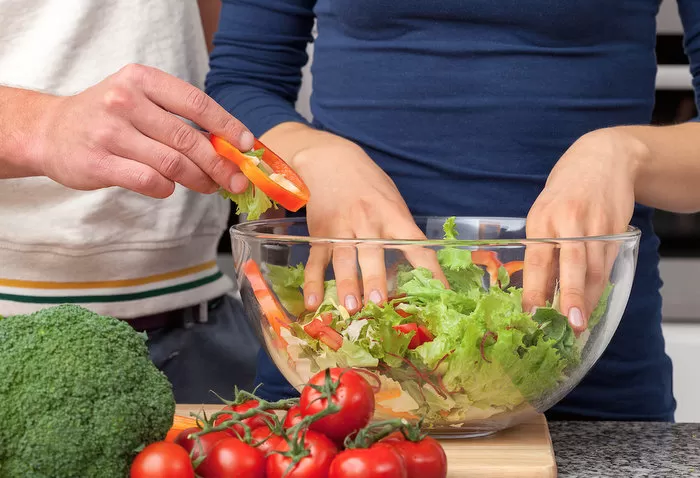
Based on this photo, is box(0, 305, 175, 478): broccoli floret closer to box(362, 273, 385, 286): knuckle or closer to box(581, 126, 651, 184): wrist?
box(362, 273, 385, 286): knuckle

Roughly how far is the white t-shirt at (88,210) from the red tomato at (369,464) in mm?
654

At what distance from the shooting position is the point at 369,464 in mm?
668

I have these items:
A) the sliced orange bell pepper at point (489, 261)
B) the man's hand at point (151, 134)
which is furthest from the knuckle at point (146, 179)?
the sliced orange bell pepper at point (489, 261)

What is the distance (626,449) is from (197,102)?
55cm

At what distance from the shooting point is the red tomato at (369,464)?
666 millimetres

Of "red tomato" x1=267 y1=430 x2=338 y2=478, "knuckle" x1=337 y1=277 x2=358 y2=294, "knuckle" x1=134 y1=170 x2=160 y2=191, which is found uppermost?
"knuckle" x1=134 y1=170 x2=160 y2=191

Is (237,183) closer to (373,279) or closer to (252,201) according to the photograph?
(252,201)

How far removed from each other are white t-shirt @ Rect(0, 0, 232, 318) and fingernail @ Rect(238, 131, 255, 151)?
1.26 feet

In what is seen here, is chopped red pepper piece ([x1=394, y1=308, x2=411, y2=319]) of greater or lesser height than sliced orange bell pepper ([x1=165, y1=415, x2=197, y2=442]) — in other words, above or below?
above

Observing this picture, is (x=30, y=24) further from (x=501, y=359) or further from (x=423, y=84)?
(x=501, y=359)

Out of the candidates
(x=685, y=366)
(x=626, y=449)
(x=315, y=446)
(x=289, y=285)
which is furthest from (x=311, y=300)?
(x=685, y=366)

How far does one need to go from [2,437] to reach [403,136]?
2.10ft

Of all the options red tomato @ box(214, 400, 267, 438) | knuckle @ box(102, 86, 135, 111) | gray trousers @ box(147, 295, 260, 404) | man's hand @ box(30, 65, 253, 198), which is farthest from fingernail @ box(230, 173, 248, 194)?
gray trousers @ box(147, 295, 260, 404)

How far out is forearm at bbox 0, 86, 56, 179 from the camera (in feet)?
3.39
